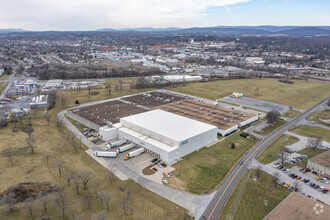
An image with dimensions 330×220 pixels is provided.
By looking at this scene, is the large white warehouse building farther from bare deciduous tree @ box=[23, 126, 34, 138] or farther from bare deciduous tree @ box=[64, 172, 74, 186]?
bare deciduous tree @ box=[23, 126, 34, 138]

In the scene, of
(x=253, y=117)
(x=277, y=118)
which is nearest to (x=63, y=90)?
(x=253, y=117)

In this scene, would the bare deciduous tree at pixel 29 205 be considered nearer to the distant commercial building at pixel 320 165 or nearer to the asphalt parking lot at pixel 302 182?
the asphalt parking lot at pixel 302 182

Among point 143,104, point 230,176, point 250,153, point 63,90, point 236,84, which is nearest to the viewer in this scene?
point 230,176

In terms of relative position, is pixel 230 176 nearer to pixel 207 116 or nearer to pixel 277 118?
pixel 207 116

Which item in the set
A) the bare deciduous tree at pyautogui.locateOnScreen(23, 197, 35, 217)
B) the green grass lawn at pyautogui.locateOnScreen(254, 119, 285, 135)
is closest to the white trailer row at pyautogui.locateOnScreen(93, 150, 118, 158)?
the bare deciduous tree at pyautogui.locateOnScreen(23, 197, 35, 217)

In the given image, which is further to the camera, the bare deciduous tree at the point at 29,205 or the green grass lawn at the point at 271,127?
the green grass lawn at the point at 271,127

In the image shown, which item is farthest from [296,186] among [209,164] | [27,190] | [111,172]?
[27,190]

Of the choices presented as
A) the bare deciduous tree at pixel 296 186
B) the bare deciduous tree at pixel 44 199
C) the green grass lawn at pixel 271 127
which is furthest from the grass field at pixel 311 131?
the bare deciduous tree at pixel 44 199
